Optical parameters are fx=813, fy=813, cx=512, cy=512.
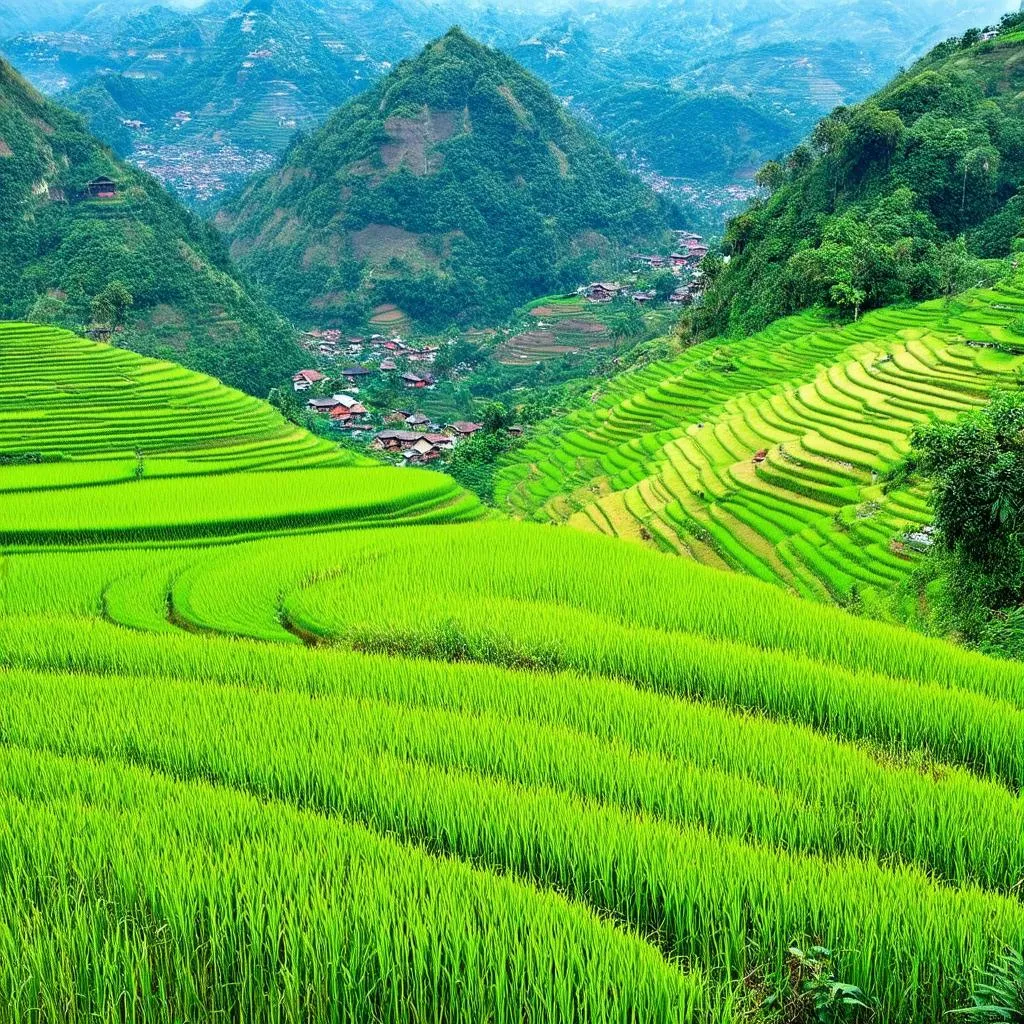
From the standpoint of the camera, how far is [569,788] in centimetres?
395

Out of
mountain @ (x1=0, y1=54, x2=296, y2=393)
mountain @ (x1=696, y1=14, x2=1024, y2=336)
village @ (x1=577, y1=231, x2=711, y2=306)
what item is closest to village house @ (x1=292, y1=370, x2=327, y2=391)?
mountain @ (x1=0, y1=54, x2=296, y2=393)

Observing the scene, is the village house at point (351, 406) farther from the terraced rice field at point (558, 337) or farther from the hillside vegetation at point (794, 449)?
the terraced rice field at point (558, 337)

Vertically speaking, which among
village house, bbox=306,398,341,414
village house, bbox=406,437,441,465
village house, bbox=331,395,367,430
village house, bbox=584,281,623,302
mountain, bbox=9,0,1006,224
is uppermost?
mountain, bbox=9,0,1006,224

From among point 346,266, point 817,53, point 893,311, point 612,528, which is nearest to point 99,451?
point 612,528

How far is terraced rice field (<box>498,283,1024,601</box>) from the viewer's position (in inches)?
482

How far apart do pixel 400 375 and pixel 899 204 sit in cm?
2681

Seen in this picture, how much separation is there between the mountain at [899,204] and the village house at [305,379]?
19963 mm

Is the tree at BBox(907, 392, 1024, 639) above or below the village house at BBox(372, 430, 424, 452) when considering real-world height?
above

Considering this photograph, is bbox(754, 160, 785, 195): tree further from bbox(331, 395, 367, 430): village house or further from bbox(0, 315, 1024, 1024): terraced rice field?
bbox(0, 315, 1024, 1024): terraced rice field

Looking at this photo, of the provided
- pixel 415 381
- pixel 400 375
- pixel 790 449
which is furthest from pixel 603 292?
pixel 790 449

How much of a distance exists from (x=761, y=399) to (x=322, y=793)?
1845cm

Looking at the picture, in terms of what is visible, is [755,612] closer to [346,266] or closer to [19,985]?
[19,985]

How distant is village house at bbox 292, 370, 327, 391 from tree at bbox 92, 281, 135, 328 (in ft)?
27.7

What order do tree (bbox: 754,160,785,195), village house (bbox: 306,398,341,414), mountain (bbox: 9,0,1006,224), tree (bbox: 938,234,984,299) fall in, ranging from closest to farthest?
tree (bbox: 938,234,984,299)
village house (bbox: 306,398,341,414)
tree (bbox: 754,160,785,195)
mountain (bbox: 9,0,1006,224)
